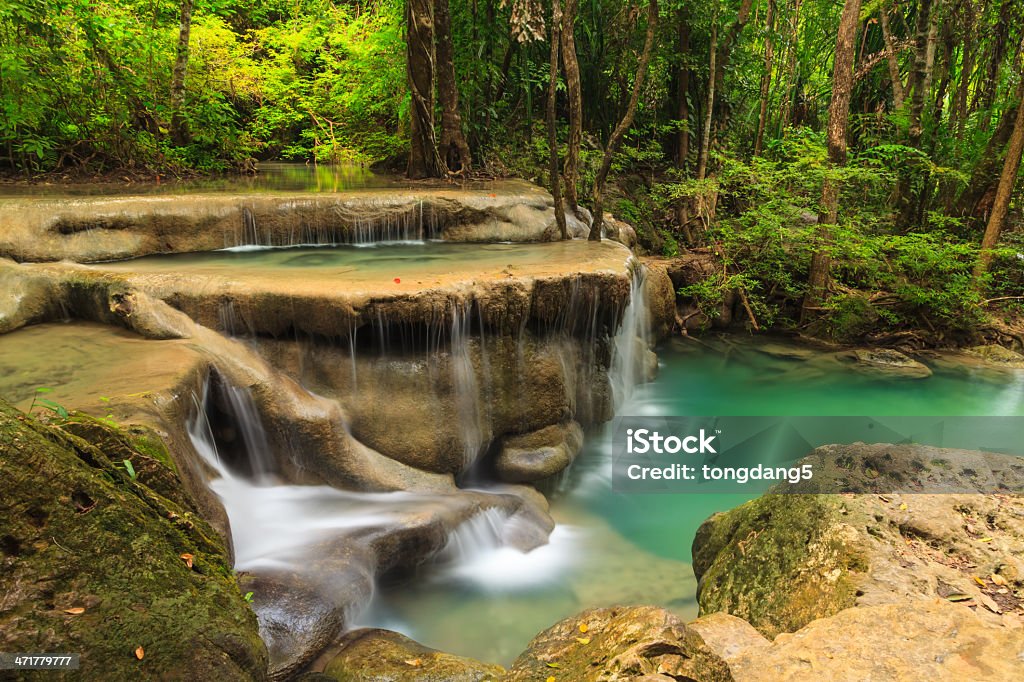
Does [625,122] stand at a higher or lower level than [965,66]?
lower

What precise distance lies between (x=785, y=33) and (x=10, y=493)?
44.6 ft

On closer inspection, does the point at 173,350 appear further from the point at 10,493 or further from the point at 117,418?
the point at 10,493

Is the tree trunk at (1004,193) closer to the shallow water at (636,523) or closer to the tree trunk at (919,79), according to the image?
the tree trunk at (919,79)

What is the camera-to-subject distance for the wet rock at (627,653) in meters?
2.38

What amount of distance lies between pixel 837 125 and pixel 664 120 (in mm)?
4052

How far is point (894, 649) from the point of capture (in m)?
2.53

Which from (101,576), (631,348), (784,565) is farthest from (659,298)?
(101,576)

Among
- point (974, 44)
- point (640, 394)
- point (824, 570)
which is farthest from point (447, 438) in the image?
point (974, 44)

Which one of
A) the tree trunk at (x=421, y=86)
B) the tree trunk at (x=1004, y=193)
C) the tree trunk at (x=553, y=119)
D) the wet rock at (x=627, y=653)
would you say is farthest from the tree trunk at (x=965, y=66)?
the wet rock at (x=627, y=653)

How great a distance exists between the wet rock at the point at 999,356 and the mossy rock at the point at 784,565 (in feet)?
24.0

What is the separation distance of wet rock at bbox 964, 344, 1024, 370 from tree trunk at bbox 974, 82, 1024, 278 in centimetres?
108

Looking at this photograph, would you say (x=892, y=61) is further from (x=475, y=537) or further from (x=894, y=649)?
(x=894, y=649)

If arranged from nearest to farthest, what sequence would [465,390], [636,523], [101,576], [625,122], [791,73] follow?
[101,576]
[465,390]
[636,523]
[625,122]
[791,73]

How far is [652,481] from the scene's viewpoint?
6422 millimetres
